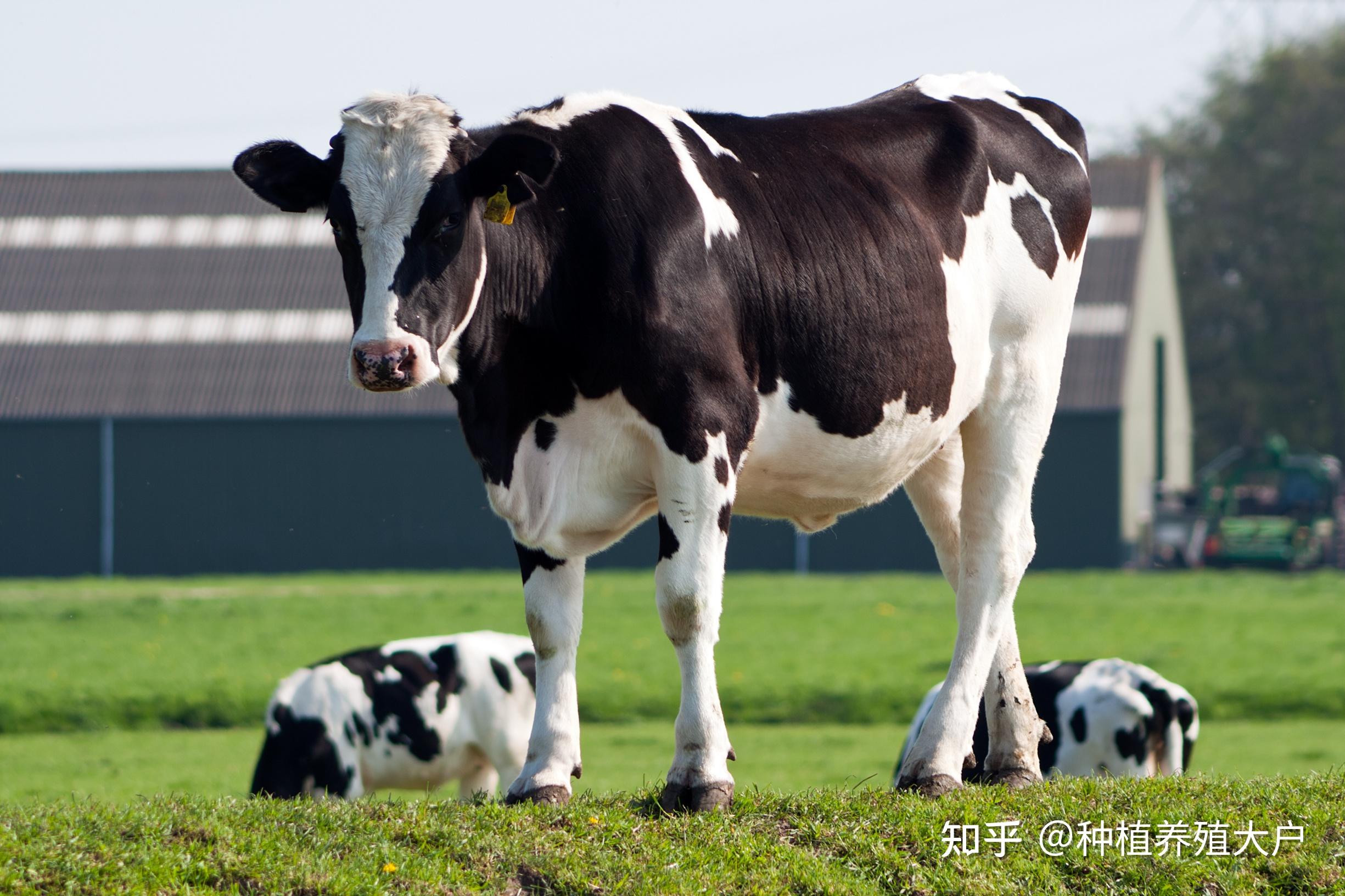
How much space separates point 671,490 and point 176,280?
131ft

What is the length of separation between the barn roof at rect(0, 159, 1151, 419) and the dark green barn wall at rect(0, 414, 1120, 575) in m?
0.58

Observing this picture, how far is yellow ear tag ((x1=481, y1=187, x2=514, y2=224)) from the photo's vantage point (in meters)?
5.57

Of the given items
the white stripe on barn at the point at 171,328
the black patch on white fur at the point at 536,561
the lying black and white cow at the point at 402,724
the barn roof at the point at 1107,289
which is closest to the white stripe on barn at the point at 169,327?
the white stripe on barn at the point at 171,328

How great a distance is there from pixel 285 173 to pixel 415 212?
1.97ft

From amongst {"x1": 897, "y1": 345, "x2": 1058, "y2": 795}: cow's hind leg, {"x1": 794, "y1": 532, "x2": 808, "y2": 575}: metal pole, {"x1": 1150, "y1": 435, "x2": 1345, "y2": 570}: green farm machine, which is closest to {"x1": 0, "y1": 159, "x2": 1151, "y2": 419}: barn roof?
{"x1": 1150, "y1": 435, "x2": 1345, "y2": 570}: green farm machine

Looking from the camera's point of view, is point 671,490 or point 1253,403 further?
point 1253,403

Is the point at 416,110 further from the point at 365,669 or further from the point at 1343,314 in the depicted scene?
the point at 1343,314

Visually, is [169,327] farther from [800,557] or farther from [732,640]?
[732,640]

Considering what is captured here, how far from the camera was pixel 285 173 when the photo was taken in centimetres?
568

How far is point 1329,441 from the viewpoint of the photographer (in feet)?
198

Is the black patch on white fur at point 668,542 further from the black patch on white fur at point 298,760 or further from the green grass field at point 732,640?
the green grass field at point 732,640

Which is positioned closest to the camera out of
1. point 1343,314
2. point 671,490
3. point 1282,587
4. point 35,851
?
point 35,851

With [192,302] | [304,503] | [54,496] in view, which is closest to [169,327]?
[192,302]

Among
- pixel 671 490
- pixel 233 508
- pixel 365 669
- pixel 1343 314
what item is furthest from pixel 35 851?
pixel 1343 314
